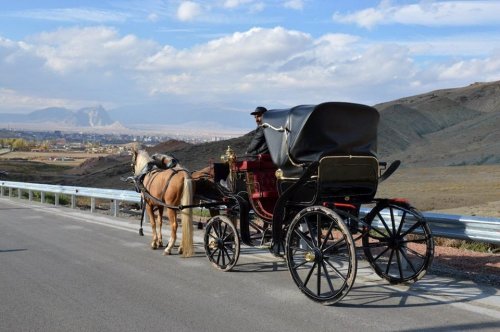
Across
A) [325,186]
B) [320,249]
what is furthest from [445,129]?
[320,249]

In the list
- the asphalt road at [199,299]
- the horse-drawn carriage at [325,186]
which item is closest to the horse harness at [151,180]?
the asphalt road at [199,299]

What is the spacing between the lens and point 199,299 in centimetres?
689

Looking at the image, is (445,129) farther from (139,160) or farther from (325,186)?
(325,186)

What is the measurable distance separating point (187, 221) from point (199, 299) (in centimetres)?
289

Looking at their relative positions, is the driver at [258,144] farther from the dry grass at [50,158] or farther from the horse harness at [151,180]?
the dry grass at [50,158]

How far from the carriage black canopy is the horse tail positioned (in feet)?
8.70

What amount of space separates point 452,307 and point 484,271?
2.35 meters

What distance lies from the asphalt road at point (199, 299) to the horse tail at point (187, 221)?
0.19 meters

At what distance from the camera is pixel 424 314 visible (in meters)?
6.10

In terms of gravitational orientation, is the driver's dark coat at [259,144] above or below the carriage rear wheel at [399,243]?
above

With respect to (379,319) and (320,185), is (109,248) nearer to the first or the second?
(320,185)

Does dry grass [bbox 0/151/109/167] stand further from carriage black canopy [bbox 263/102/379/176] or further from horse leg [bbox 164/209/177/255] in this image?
carriage black canopy [bbox 263/102/379/176]

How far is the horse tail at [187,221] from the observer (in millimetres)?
9586

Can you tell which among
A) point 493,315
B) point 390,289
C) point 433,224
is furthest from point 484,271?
point 493,315
